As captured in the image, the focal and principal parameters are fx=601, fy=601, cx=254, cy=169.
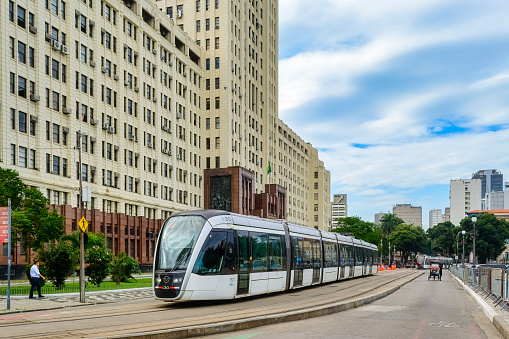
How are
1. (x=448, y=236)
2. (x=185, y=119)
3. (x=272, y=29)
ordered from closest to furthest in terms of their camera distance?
(x=185, y=119), (x=272, y=29), (x=448, y=236)

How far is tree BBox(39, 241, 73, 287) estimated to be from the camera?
29719 mm

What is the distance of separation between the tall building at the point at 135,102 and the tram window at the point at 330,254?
22.1 m

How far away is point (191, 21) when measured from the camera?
8450 cm

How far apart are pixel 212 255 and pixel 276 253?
5699 mm

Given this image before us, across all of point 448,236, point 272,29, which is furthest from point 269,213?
point 448,236

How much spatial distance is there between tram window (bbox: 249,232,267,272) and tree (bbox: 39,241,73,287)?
449 inches

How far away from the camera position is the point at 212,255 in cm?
2019

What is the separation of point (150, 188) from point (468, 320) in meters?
53.0

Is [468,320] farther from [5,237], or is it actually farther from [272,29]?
[272,29]

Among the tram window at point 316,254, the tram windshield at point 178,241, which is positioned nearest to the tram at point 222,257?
the tram windshield at point 178,241

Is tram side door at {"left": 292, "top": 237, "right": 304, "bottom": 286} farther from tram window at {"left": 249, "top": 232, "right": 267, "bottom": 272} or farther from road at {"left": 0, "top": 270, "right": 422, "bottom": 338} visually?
road at {"left": 0, "top": 270, "right": 422, "bottom": 338}

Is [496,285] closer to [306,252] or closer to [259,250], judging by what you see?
[259,250]

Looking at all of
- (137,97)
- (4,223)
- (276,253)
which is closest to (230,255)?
(276,253)

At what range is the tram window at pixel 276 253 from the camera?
24.8 metres
